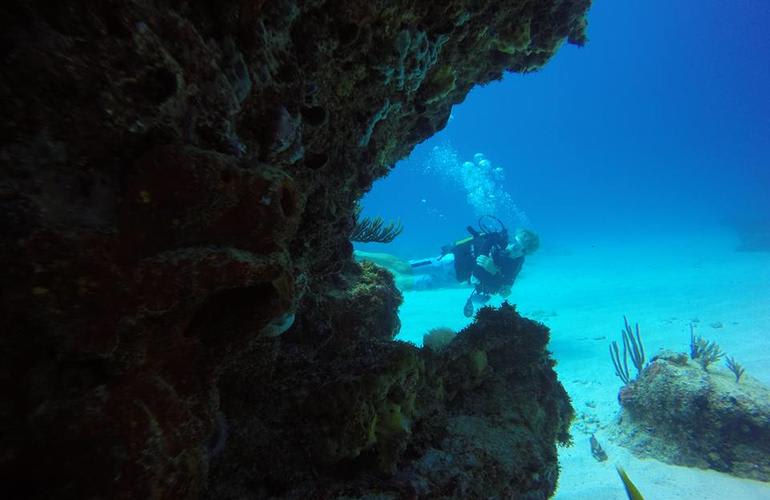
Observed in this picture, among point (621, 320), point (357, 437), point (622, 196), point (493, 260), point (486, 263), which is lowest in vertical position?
point (357, 437)

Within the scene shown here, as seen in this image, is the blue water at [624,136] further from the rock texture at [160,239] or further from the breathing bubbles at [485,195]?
the rock texture at [160,239]

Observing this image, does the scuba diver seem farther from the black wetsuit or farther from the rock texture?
the rock texture

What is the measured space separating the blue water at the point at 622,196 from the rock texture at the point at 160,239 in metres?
3.02

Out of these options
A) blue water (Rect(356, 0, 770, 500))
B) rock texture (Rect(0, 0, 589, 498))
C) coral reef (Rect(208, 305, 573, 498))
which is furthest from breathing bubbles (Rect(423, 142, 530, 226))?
rock texture (Rect(0, 0, 589, 498))

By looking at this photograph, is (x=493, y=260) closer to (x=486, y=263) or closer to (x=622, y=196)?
(x=486, y=263)

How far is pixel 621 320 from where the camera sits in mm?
12516

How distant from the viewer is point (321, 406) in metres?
2.01

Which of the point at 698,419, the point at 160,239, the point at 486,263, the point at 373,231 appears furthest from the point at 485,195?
the point at 160,239

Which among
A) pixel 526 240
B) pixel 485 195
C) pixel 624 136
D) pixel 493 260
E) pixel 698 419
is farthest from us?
pixel 624 136

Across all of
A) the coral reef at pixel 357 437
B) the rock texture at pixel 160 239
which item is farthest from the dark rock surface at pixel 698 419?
the rock texture at pixel 160 239

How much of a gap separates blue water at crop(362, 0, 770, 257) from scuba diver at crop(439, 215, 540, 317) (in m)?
24.6

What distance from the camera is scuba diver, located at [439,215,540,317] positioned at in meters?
10.5

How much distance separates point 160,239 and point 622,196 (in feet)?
303

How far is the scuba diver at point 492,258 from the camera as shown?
34.4 ft
